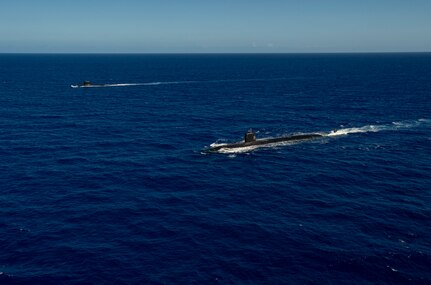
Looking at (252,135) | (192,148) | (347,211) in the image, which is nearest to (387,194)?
(347,211)

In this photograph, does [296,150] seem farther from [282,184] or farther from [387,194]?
[387,194]

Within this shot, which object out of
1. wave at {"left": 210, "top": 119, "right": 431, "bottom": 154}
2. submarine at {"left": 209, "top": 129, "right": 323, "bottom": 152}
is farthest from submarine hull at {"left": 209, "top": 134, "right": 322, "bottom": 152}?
wave at {"left": 210, "top": 119, "right": 431, "bottom": 154}

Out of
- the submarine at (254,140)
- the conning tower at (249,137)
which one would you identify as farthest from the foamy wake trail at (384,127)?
the conning tower at (249,137)

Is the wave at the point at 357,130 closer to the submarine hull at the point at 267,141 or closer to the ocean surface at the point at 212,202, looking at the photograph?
the ocean surface at the point at 212,202

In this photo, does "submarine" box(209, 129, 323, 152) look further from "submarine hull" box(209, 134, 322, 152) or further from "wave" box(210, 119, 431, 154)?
"wave" box(210, 119, 431, 154)

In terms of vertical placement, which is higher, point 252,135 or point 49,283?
point 252,135

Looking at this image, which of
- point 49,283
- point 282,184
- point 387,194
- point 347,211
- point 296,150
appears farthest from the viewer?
point 296,150

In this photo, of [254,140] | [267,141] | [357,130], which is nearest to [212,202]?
[254,140]

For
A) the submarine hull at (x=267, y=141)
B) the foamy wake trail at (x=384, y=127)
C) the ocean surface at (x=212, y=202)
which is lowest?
the ocean surface at (x=212, y=202)

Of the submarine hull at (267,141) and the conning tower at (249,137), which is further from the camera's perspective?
the conning tower at (249,137)
